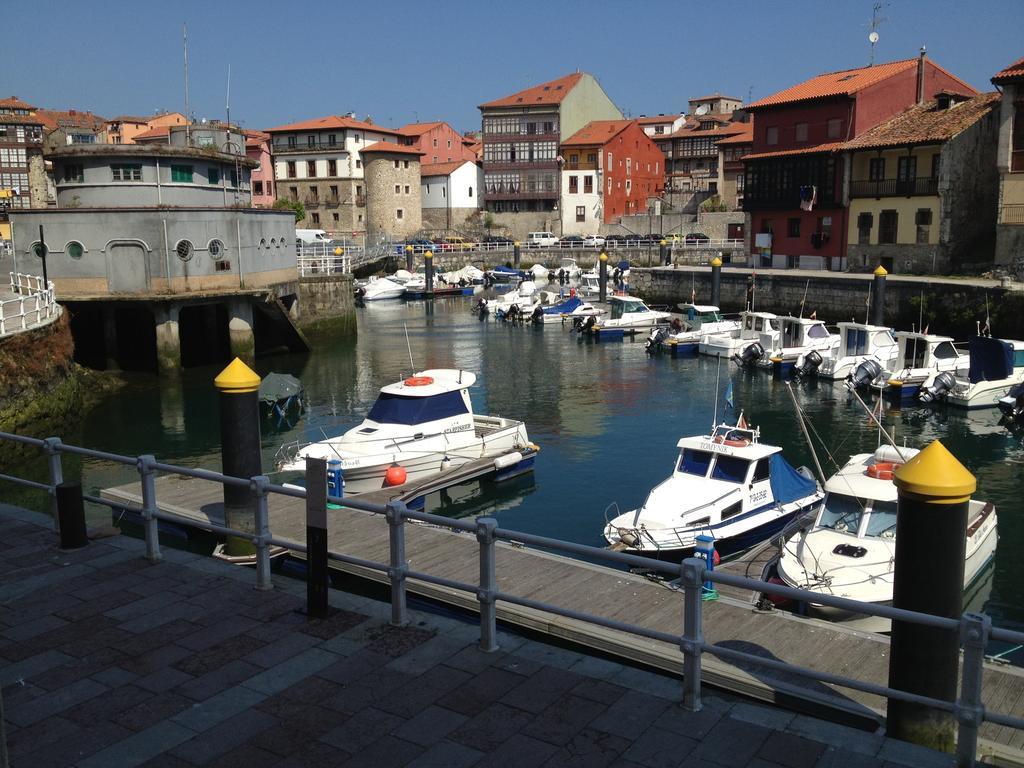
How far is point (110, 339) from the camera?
1598 inches

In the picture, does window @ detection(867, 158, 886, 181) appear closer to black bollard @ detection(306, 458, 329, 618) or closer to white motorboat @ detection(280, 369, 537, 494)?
white motorboat @ detection(280, 369, 537, 494)

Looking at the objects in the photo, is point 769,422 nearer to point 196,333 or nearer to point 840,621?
point 840,621

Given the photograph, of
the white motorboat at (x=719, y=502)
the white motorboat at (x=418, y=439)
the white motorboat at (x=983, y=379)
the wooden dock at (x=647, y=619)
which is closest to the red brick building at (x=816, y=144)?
the white motorboat at (x=983, y=379)

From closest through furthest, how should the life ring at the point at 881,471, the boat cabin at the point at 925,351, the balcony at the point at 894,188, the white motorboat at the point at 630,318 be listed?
the life ring at the point at 881,471 < the boat cabin at the point at 925,351 < the balcony at the point at 894,188 < the white motorboat at the point at 630,318

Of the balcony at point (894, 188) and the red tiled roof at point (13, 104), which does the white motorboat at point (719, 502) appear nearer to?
the balcony at point (894, 188)

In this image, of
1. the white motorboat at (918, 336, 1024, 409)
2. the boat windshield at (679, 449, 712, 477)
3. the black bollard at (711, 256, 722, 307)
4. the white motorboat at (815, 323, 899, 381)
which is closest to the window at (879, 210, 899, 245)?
the black bollard at (711, 256, 722, 307)

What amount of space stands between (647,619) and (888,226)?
48499 mm

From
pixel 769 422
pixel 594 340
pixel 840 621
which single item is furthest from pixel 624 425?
pixel 594 340

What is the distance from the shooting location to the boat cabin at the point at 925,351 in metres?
35.0

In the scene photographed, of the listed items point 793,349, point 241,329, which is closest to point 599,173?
point 793,349

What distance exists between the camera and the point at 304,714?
694cm

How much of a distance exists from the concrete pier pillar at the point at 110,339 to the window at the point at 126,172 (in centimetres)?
547

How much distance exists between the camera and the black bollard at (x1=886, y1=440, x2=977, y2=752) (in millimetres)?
6496

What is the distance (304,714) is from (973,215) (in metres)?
54.7
